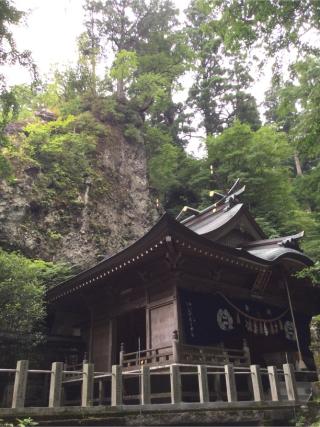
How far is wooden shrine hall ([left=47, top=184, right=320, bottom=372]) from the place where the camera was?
1125cm

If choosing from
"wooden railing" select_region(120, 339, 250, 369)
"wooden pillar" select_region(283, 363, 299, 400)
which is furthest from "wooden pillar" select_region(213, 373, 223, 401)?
"wooden pillar" select_region(283, 363, 299, 400)

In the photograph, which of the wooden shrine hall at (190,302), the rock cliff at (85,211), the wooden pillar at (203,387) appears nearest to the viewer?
the wooden pillar at (203,387)

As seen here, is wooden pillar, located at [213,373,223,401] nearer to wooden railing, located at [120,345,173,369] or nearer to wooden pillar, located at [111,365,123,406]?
wooden railing, located at [120,345,173,369]

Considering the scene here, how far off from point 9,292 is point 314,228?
62.4 feet

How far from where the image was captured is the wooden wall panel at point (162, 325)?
11.7 meters

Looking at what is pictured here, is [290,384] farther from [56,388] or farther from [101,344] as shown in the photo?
[101,344]

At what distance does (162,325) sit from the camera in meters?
12.0

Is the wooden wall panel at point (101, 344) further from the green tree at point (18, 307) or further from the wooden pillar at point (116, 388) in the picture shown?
the wooden pillar at point (116, 388)

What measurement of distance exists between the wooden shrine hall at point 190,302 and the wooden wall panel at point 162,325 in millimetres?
30

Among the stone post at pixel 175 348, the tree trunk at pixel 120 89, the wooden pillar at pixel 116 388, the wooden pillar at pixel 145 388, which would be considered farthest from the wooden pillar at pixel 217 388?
the tree trunk at pixel 120 89

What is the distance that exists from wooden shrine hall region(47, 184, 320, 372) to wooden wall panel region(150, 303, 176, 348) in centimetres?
3

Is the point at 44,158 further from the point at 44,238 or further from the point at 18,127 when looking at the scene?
the point at 44,238

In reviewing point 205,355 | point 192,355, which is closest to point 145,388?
point 192,355

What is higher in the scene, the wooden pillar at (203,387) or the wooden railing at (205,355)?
the wooden railing at (205,355)
